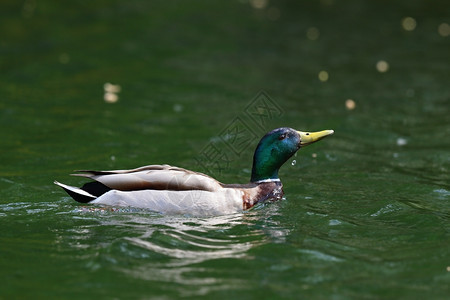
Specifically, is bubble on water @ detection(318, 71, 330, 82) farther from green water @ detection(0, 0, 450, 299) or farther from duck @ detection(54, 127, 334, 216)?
duck @ detection(54, 127, 334, 216)

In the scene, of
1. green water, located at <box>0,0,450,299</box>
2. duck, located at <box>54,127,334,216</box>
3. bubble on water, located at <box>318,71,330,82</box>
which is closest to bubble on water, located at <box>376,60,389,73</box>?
green water, located at <box>0,0,450,299</box>

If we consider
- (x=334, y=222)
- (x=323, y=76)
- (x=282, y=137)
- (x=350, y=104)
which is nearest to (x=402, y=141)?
(x=350, y=104)

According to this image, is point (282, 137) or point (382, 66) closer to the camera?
point (282, 137)

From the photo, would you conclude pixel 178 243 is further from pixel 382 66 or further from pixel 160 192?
pixel 382 66

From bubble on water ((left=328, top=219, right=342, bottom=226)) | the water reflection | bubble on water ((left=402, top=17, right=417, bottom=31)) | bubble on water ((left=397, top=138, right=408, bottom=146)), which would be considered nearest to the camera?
the water reflection

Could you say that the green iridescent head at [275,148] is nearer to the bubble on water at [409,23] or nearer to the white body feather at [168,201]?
the white body feather at [168,201]

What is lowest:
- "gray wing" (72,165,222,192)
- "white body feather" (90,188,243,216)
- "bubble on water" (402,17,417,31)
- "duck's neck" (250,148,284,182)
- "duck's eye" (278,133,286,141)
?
"white body feather" (90,188,243,216)

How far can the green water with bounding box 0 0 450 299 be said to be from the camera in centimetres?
551

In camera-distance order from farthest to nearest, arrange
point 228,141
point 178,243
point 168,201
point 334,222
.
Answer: point 228,141
point 168,201
point 334,222
point 178,243

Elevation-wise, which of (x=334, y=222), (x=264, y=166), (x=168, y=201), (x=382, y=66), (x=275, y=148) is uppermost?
(x=382, y=66)

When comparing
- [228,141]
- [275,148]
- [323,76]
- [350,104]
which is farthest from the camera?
[323,76]

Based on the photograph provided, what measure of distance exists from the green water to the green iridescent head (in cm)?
41

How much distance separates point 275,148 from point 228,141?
258 centimetres

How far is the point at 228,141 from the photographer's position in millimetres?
10117
